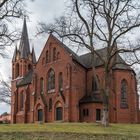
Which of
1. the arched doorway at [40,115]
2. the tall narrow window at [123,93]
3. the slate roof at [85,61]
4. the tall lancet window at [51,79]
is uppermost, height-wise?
the slate roof at [85,61]

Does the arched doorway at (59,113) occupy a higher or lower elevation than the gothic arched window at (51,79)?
lower

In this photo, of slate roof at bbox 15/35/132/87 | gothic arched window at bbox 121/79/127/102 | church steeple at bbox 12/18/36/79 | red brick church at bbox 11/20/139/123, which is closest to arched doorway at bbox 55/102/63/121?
red brick church at bbox 11/20/139/123

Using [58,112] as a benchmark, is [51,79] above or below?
above

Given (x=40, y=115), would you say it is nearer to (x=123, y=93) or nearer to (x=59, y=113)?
(x=59, y=113)

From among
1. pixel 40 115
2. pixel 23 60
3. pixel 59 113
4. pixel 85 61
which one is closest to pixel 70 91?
pixel 59 113

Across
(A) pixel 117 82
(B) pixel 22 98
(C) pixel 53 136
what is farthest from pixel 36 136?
(B) pixel 22 98

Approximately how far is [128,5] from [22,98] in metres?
37.3

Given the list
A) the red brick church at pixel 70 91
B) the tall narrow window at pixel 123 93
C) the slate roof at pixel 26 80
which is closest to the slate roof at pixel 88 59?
the red brick church at pixel 70 91

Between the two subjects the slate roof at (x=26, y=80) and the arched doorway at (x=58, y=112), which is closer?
the arched doorway at (x=58, y=112)

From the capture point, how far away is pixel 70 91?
5644 centimetres

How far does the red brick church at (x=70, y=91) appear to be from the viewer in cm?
5559

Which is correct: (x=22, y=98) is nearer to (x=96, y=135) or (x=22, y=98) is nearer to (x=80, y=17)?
(x=80, y=17)

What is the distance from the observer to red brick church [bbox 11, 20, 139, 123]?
5559 centimetres

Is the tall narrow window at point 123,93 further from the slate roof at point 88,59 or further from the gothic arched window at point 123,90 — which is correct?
the slate roof at point 88,59
